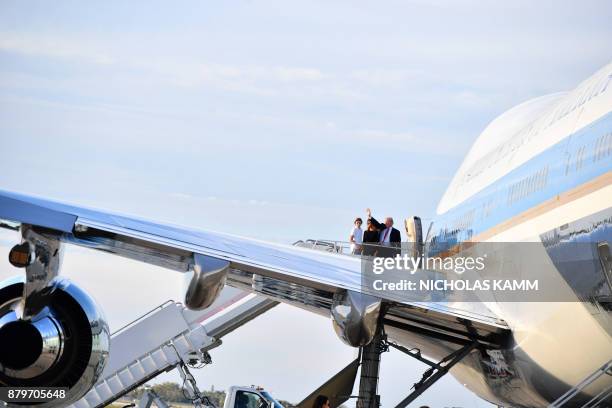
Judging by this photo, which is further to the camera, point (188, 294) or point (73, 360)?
point (73, 360)

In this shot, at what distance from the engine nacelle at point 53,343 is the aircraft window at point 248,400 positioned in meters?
7.55

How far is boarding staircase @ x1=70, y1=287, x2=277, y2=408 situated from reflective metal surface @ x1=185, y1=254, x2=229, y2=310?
39.3ft

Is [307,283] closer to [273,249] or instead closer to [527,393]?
[273,249]

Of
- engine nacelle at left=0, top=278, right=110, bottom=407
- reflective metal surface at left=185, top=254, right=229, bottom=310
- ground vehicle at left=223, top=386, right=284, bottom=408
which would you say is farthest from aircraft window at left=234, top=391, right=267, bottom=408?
reflective metal surface at left=185, top=254, right=229, bottom=310

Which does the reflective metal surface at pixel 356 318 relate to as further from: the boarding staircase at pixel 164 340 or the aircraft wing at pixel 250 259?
the boarding staircase at pixel 164 340

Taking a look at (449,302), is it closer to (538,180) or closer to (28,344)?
(538,180)

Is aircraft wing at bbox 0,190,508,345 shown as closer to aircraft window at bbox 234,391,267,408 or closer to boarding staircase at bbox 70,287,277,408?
aircraft window at bbox 234,391,267,408

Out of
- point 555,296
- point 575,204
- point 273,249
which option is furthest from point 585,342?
point 273,249

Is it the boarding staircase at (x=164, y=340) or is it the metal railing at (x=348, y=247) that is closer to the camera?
the metal railing at (x=348, y=247)

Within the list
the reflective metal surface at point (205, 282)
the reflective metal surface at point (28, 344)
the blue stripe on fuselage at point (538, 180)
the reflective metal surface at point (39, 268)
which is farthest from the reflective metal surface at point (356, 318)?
the reflective metal surface at point (28, 344)

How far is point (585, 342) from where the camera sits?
1273 centimetres

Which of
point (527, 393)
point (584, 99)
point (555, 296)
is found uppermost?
point (584, 99)

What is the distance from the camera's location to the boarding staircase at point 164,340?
23234 mm

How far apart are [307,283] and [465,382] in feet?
21.0
